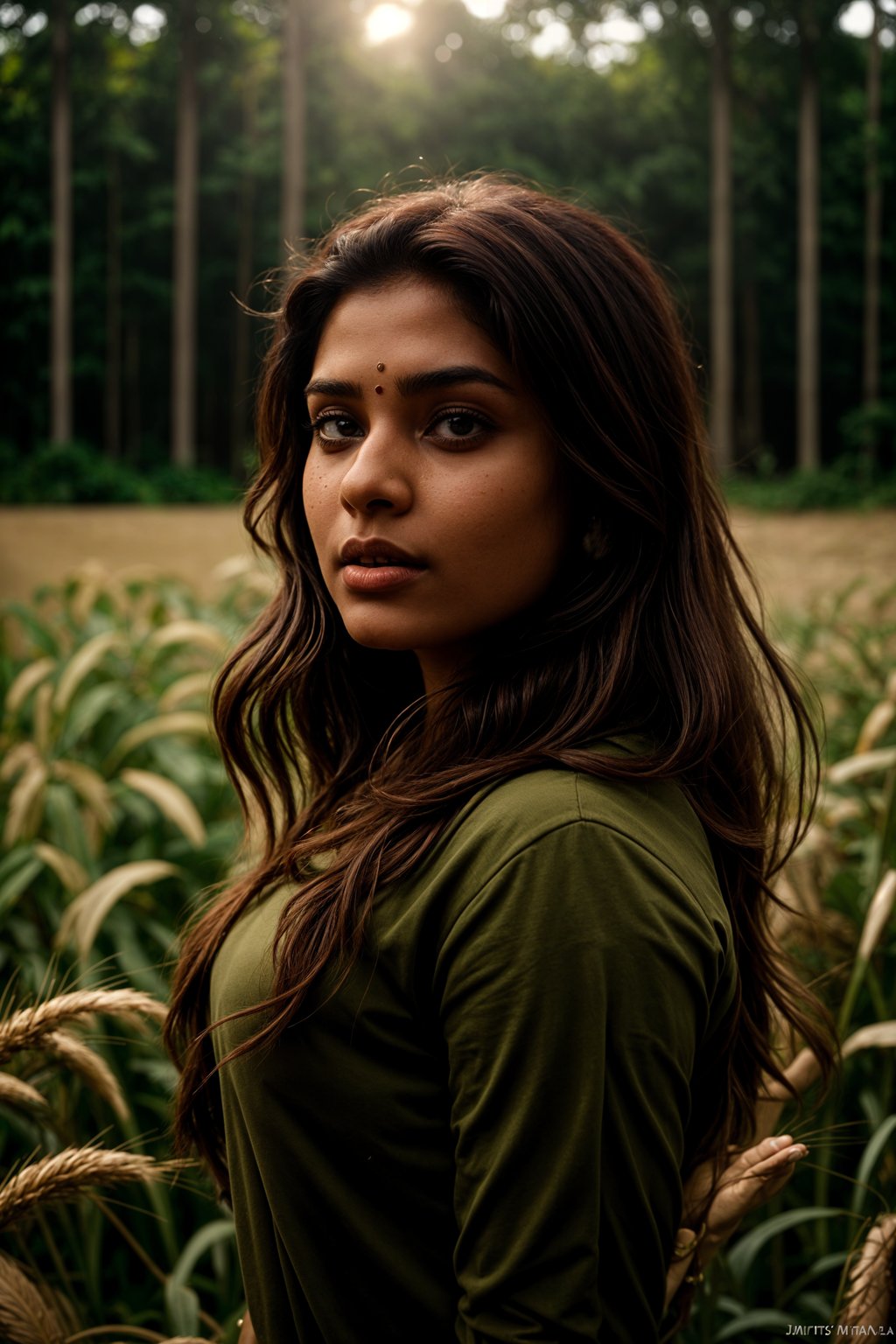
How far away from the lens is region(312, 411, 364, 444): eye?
1.19 metres

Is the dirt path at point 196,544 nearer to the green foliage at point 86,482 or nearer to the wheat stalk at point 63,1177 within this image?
the green foliage at point 86,482

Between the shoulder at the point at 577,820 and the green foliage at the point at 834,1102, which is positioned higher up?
the shoulder at the point at 577,820

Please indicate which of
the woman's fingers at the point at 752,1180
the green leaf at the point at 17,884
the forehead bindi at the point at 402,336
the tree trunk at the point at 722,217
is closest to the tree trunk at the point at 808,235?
the tree trunk at the point at 722,217

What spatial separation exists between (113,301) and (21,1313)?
18.1 meters

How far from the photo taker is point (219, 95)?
16.9 meters

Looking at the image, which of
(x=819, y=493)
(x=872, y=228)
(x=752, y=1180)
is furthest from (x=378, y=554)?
(x=872, y=228)

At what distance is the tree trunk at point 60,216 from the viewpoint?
1293 cm

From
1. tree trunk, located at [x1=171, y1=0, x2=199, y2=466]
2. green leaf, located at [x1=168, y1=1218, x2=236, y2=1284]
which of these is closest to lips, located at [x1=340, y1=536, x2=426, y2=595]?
green leaf, located at [x1=168, y1=1218, x2=236, y2=1284]

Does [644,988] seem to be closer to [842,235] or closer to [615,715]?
[615,715]

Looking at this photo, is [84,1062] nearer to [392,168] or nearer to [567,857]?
[567,857]

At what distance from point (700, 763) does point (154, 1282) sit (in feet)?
5.97

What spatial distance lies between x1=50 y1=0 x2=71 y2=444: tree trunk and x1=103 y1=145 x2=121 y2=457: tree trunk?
2.83 meters

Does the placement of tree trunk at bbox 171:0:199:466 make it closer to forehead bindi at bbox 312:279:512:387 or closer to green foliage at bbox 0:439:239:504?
green foliage at bbox 0:439:239:504

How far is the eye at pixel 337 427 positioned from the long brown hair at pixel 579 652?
129mm
